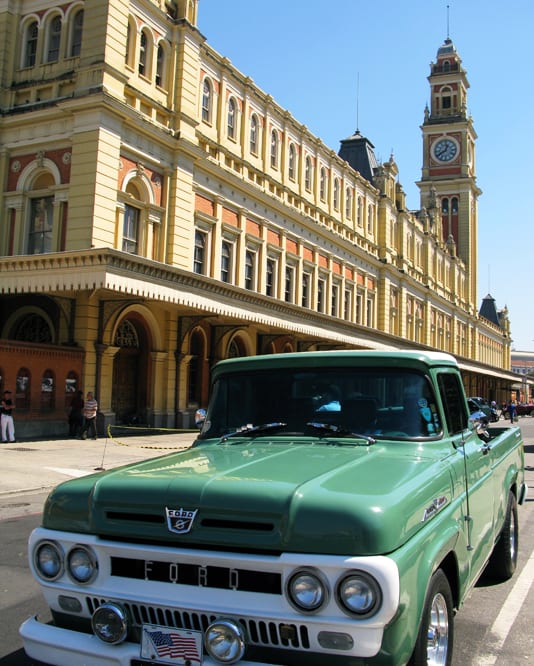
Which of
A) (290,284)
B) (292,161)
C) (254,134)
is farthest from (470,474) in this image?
(292,161)

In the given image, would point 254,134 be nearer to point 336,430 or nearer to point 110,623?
point 336,430

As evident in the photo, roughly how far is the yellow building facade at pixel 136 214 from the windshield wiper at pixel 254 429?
48.1 feet

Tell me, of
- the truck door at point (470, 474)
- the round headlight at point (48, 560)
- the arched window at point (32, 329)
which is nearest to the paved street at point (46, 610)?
the truck door at point (470, 474)

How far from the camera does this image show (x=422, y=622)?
3.04 metres

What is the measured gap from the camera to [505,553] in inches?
239

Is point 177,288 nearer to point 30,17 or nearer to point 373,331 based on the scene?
point 30,17

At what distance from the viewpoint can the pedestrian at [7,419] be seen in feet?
59.0

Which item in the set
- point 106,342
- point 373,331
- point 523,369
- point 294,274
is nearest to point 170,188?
point 106,342

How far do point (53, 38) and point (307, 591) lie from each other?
2571 cm

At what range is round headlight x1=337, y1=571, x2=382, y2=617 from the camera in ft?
8.81

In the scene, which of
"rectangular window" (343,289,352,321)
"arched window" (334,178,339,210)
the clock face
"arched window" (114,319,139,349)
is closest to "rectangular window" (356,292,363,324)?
"rectangular window" (343,289,352,321)

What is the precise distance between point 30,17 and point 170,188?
8054mm

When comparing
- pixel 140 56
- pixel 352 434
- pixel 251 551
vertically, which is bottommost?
pixel 251 551

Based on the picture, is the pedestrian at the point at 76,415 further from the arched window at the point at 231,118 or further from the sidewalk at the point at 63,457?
the arched window at the point at 231,118
